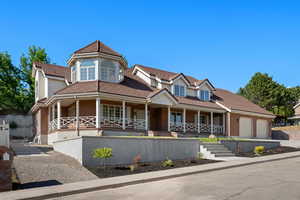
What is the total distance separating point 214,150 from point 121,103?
9238 mm

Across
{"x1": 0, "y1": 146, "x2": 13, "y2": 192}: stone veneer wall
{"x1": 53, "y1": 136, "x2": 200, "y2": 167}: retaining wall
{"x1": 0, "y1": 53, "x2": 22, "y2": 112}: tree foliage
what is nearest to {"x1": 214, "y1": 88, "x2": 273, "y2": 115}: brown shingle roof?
{"x1": 53, "y1": 136, "x2": 200, "y2": 167}: retaining wall

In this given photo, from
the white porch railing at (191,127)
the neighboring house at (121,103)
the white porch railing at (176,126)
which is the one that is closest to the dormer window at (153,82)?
the neighboring house at (121,103)

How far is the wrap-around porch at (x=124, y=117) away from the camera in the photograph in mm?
24125

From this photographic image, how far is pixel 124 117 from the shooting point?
24328mm

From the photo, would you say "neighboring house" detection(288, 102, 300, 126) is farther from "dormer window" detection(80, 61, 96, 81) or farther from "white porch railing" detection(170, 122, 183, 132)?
"dormer window" detection(80, 61, 96, 81)

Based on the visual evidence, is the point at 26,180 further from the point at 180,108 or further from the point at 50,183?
the point at 180,108

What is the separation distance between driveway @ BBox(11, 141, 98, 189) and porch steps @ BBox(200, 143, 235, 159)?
28.8 feet

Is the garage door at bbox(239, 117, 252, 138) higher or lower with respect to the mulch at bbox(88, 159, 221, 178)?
higher

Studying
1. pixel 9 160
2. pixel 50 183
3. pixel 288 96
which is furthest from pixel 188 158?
pixel 288 96

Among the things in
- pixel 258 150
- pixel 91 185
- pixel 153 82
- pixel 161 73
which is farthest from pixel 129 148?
pixel 161 73

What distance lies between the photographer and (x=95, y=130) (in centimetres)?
2305

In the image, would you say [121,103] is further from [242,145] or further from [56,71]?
[242,145]

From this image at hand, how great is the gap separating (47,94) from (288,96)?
45.6 m

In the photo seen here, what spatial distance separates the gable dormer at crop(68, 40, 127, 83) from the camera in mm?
25312
